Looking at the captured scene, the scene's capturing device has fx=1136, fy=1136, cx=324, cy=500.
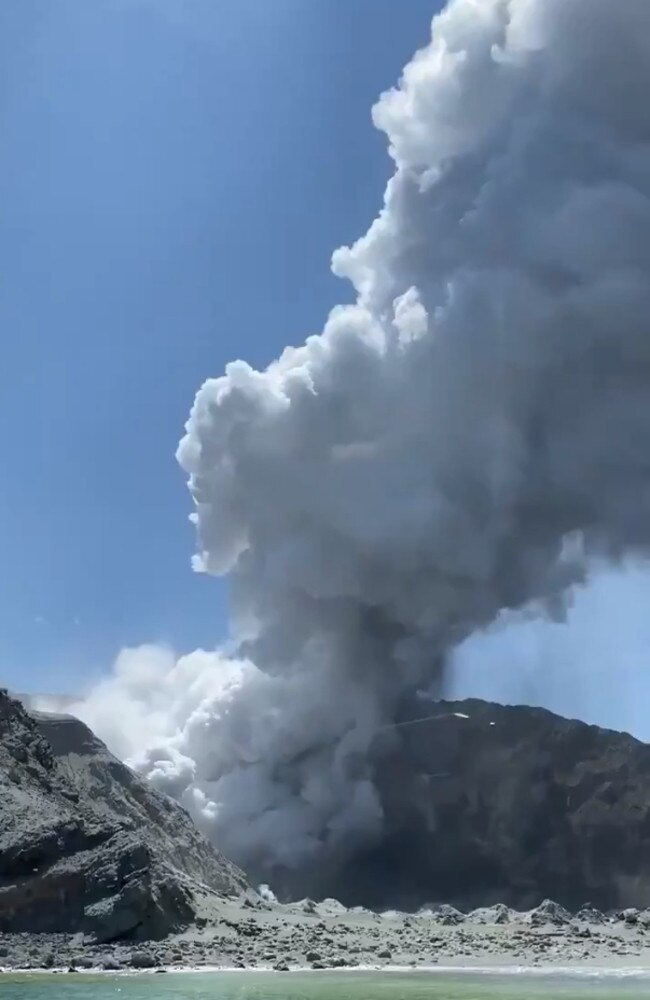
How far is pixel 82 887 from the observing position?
59594 millimetres

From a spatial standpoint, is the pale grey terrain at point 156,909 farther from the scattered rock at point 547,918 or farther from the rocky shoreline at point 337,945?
the scattered rock at point 547,918

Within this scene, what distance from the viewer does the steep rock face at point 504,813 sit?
5453 inches

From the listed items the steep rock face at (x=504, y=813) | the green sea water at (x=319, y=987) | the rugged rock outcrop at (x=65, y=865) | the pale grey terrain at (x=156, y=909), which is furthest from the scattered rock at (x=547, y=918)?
the steep rock face at (x=504, y=813)

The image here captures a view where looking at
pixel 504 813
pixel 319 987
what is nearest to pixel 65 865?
pixel 319 987

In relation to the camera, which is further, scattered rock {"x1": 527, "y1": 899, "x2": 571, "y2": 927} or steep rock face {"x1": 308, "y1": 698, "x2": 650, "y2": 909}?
steep rock face {"x1": 308, "y1": 698, "x2": 650, "y2": 909}

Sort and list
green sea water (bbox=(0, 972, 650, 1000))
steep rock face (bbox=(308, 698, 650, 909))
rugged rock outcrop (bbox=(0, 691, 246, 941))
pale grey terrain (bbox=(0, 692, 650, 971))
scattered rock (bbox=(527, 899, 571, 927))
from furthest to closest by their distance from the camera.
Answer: steep rock face (bbox=(308, 698, 650, 909)), scattered rock (bbox=(527, 899, 571, 927)), rugged rock outcrop (bbox=(0, 691, 246, 941)), pale grey terrain (bbox=(0, 692, 650, 971)), green sea water (bbox=(0, 972, 650, 1000))

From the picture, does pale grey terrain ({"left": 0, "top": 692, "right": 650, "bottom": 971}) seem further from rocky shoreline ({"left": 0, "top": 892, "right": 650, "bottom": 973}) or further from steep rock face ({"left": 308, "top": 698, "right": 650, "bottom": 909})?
steep rock face ({"left": 308, "top": 698, "right": 650, "bottom": 909})

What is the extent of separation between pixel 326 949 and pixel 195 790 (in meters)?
84.6

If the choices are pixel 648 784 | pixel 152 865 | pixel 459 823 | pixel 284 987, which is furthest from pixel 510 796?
pixel 284 987

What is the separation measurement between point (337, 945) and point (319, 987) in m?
21.3

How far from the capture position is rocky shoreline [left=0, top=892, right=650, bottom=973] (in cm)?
5391

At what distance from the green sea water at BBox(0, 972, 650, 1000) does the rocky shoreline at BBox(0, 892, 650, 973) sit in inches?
186

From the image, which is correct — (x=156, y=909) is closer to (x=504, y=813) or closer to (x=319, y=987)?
(x=319, y=987)

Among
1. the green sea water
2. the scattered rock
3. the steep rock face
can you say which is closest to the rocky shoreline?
the scattered rock
